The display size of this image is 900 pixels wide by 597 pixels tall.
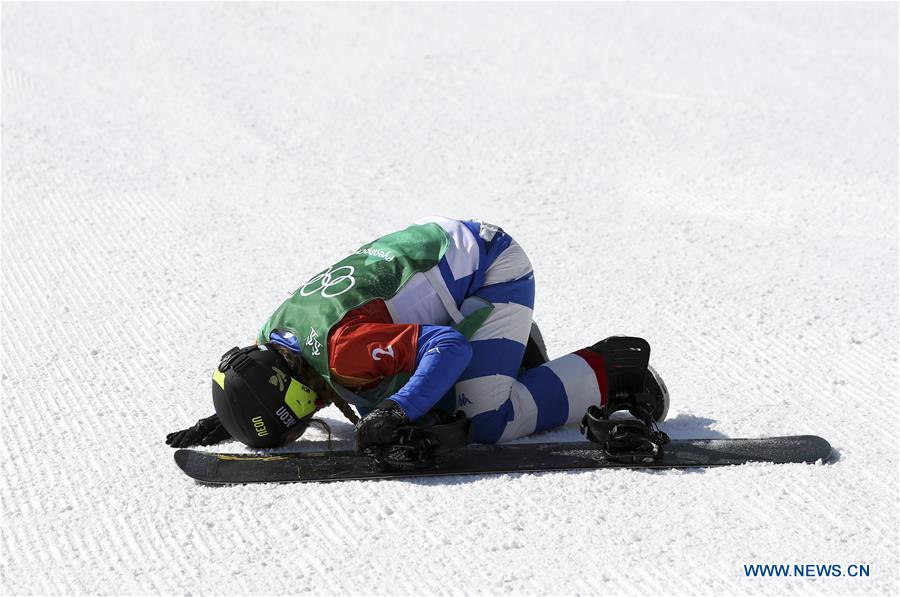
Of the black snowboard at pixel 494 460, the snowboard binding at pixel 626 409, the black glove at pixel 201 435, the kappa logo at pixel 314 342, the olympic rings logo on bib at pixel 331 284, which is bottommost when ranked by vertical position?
the black glove at pixel 201 435

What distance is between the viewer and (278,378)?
344cm

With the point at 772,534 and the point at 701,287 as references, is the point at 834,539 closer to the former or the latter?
the point at 772,534

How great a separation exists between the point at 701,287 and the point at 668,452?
1908 millimetres

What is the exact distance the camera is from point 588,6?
1036cm

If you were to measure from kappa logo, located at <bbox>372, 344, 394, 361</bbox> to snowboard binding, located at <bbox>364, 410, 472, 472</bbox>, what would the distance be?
228 mm

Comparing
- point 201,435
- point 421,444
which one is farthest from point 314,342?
point 201,435

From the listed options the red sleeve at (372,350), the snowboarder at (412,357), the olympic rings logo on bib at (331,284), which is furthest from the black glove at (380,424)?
the olympic rings logo on bib at (331,284)

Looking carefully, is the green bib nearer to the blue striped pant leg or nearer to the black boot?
the blue striped pant leg

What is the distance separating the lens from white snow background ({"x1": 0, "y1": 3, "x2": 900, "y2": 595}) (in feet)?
9.79

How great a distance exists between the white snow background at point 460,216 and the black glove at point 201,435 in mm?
92

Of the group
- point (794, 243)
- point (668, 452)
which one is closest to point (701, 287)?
point (794, 243)

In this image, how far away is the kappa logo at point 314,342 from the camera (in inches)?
135

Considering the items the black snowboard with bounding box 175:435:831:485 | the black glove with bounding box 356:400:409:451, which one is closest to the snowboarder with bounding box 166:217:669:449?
the black glove with bounding box 356:400:409:451

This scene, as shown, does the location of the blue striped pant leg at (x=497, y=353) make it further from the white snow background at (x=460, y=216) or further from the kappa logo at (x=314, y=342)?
the kappa logo at (x=314, y=342)
